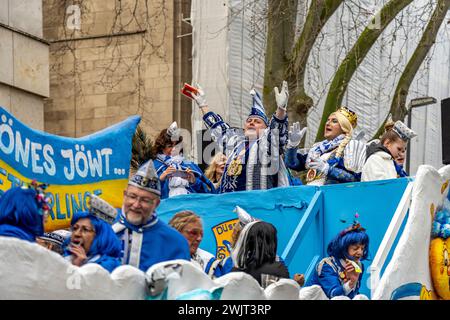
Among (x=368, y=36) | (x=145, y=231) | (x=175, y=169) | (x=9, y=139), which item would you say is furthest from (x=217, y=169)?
(x=145, y=231)

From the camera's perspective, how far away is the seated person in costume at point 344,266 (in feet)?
26.4

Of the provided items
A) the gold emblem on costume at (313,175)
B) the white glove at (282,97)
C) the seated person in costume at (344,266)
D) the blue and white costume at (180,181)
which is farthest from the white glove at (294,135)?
the seated person in costume at (344,266)

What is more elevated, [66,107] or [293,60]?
[293,60]

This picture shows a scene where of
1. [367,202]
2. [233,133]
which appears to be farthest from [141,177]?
[233,133]

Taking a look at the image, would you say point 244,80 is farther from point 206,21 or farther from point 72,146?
point 72,146

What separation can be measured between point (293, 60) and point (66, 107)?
9.18 meters

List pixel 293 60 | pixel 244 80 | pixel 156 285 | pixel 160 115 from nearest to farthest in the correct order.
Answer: pixel 156 285 → pixel 293 60 → pixel 244 80 → pixel 160 115

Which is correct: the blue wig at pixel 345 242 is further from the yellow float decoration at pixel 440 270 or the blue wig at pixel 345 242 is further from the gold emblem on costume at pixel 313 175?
the gold emblem on costume at pixel 313 175

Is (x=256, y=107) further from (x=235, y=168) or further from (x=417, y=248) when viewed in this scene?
(x=417, y=248)

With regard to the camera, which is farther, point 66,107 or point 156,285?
point 66,107

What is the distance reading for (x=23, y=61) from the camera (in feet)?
37.6

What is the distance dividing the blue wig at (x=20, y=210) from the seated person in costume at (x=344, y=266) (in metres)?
2.75

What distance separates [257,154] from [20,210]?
448cm

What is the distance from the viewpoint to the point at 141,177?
22.6 feet
